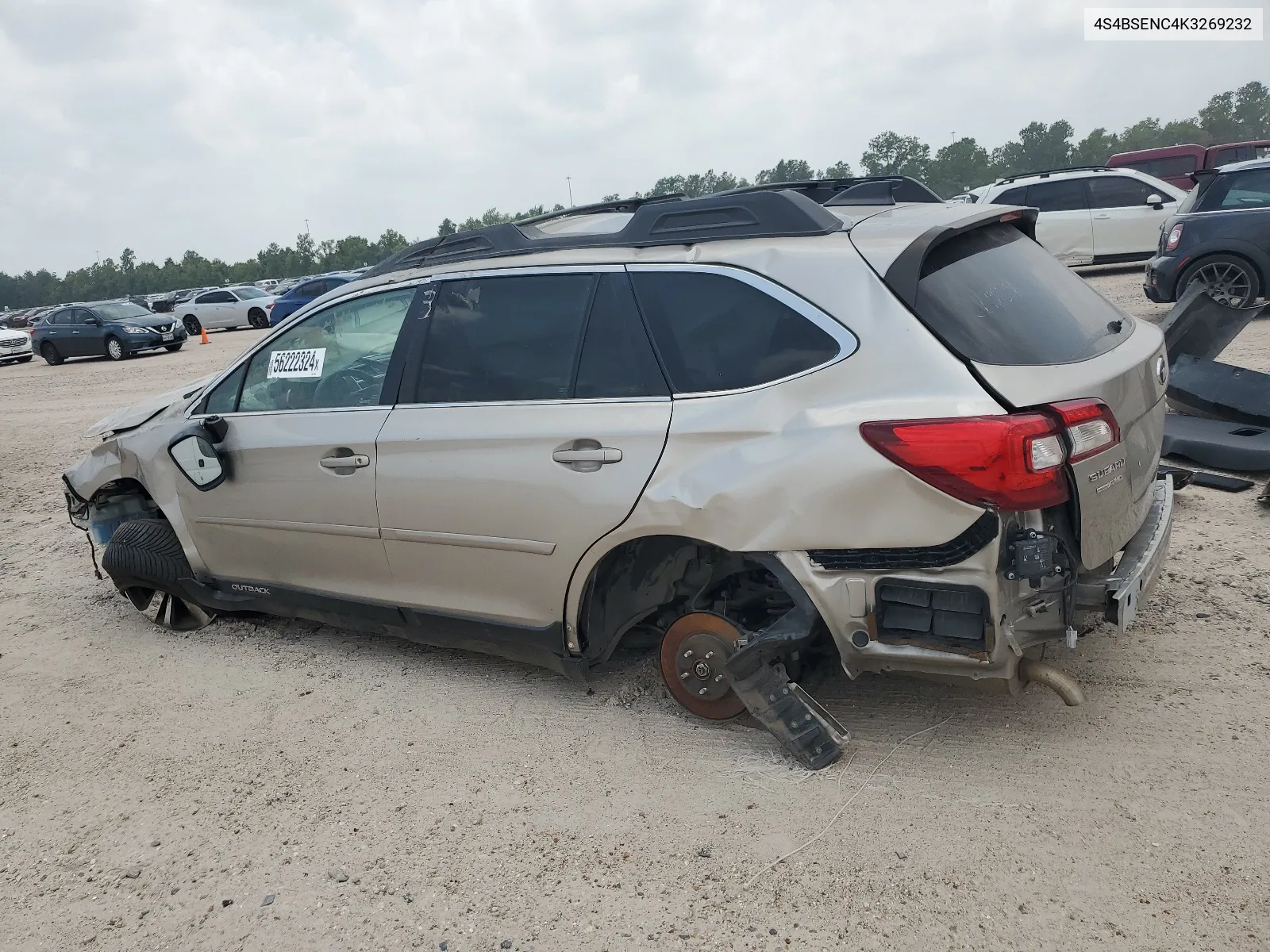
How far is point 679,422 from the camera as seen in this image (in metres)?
3.14

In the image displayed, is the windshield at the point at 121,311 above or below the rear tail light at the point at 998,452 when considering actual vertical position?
below

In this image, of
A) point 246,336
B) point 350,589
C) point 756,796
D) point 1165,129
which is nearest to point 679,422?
point 756,796

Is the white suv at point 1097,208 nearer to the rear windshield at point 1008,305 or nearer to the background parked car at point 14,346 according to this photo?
the rear windshield at point 1008,305

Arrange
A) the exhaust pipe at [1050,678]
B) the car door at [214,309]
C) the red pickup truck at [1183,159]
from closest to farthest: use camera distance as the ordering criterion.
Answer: the exhaust pipe at [1050,678] < the red pickup truck at [1183,159] < the car door at [214,309]

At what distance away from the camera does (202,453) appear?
439cm

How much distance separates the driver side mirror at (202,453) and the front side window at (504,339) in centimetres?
115

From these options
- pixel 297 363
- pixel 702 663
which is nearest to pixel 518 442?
pixel 702 663

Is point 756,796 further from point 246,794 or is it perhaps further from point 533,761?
point 246,794

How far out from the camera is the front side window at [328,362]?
13.0 feet

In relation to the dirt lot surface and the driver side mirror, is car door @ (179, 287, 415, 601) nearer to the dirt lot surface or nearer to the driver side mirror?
the driver side mirror

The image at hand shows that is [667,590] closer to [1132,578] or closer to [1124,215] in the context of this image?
[1132,578]

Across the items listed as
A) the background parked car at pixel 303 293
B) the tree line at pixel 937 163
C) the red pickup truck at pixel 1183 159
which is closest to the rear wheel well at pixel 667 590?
the red pickup truck at pixel 1183 159

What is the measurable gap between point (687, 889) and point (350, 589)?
6.69 ft

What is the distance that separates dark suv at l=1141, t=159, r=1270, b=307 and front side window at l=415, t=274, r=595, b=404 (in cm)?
898
